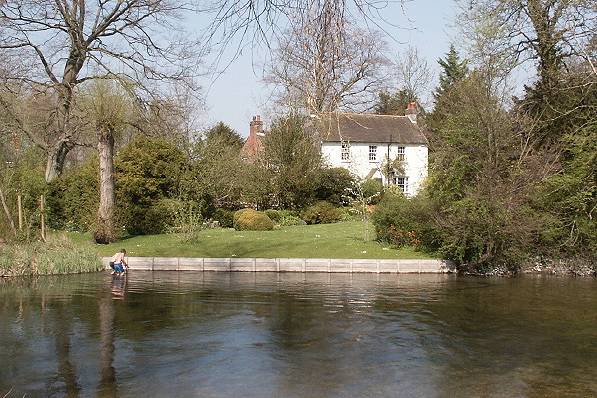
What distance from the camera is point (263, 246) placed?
2308 cm

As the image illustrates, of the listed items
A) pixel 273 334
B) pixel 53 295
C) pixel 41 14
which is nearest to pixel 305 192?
pixel 41 14

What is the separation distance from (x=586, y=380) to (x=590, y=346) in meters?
2.20

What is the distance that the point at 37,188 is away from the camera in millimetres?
28250

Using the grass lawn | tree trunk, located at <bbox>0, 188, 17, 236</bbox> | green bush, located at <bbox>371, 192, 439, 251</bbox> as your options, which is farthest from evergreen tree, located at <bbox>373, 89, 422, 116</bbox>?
tree trunk, located at <bbox>0, 188, 17, 236</bbox>

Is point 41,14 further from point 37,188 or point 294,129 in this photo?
point 294,129

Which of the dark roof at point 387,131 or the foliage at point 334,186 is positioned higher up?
the dark roof at point 387,131

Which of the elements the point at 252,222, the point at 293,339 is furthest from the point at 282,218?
the point at 293,339

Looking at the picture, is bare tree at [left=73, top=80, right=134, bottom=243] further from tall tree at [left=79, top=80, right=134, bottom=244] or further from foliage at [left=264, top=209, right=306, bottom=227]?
foliage at [left=264, top=209, right=306, bottom=227]

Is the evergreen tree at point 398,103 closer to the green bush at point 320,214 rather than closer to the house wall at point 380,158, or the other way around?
the house wall at point 380,158

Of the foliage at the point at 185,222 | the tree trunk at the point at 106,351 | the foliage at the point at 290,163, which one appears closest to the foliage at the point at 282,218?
the foliage at the point at 290,163

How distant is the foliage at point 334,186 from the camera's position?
114ft

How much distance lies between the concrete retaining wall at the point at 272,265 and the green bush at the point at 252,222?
7462 millimetres

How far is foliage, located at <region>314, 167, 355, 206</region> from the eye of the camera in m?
34.7

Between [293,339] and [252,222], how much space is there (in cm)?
1693
